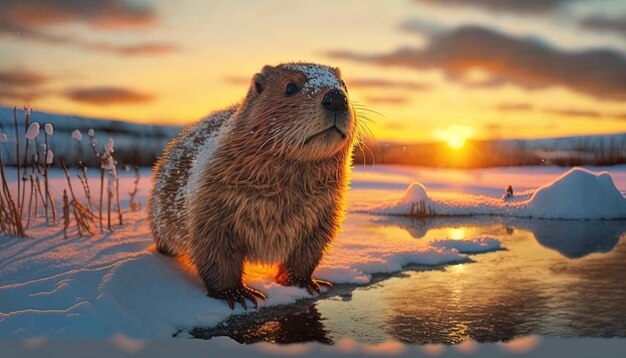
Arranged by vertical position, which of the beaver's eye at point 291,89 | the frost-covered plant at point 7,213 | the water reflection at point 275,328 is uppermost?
the beaver's eye at point 291,89

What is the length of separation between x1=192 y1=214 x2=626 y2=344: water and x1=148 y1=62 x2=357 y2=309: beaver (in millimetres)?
446

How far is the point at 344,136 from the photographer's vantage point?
426cm

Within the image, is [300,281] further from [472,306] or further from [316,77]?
[316,77]

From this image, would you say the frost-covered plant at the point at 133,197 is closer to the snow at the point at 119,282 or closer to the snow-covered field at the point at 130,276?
the snow-covered field at the point at 130,276

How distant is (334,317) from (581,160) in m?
4.10

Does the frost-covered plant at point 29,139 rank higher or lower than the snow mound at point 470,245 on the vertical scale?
higher

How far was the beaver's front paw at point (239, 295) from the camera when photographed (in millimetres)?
4625

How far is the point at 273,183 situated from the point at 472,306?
5.79ft

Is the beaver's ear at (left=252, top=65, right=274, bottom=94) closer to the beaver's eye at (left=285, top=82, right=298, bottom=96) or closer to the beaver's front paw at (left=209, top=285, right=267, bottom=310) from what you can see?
the beaver's eye at (left=285, top=82, right=298, bottom=96)

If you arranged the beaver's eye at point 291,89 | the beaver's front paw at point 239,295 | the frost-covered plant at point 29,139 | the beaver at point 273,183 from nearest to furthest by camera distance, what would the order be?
the beaver at point 273,183, the beaver's eye at point 291,89, the beaver's front paw at point 239,295, the frost-covered plant at point 29,139

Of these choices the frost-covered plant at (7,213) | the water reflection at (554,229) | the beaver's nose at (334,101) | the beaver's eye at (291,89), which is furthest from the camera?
the water reflection at (554,229)

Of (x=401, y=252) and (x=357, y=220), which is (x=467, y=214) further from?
(x=401, y=252)

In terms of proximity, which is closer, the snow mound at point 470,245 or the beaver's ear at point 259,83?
the beaver's ear at point 259,83

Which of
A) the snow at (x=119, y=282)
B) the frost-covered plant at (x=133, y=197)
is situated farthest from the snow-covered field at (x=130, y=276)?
the frost-covered plant at (x=133, y=197)
